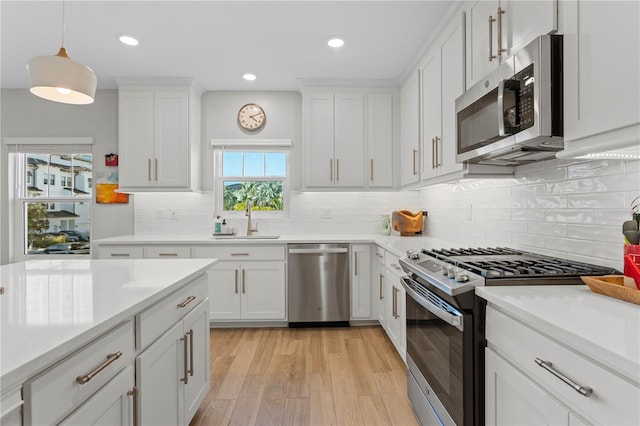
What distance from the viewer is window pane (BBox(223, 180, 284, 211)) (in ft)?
13.2

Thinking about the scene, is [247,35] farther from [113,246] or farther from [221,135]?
[113,246]

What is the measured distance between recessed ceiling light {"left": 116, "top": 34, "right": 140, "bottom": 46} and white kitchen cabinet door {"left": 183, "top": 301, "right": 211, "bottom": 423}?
2283 millimetres

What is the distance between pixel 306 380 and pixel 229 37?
2734 millimetres

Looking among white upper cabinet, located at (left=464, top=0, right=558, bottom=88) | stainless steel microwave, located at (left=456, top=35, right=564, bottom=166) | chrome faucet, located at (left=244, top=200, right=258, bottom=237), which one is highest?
white upper cabinet, located at (left=464, top=0, right=558, bottom=88)

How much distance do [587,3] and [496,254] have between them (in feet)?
3.98

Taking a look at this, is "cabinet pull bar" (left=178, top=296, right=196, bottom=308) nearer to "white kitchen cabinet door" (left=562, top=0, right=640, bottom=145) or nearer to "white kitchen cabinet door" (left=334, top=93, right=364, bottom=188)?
"white kitchen cabinet door" (left=562, top=0, right=640, bottom=145)

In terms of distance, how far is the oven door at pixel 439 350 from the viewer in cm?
132

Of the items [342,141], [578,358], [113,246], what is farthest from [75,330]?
[342,141]

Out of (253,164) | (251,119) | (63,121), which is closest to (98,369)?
(253,164)

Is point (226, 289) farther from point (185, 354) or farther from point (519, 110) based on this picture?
point (519, 110)

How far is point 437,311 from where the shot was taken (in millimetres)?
1468

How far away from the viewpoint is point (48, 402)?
2.54ft

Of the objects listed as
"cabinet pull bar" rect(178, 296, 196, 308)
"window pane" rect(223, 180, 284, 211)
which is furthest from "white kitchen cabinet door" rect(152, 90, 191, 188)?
"cabinet pull bar" rect(178, 296, 196, 308)

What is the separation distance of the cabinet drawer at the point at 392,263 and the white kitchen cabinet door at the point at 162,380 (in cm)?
156
